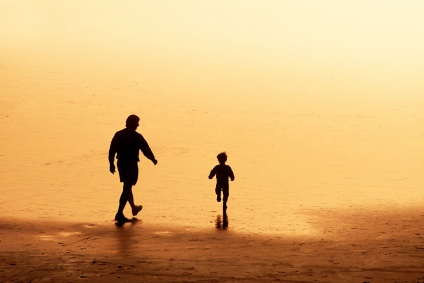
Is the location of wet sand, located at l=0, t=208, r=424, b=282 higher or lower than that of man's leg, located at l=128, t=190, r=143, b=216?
lower

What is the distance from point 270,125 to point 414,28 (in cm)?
3027

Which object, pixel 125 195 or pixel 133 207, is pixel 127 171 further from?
pixel 133 207

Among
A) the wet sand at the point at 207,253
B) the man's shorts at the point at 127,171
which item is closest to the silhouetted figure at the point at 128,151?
the man's shorts at the point at 127,171

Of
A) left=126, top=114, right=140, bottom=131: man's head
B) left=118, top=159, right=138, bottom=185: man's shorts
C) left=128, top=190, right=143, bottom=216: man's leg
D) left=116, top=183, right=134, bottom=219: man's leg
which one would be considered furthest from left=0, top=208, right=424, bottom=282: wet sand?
left=126, top=114, right=140, bottom=131: man's head

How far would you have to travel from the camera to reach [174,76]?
1561 inches

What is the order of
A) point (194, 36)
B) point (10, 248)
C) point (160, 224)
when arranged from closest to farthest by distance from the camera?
point (10, 248) → point (160, 224) → point (194, 36)

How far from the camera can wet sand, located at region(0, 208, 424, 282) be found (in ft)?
27.2

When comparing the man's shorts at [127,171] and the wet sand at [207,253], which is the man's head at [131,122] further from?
the wet sand at [207,253]

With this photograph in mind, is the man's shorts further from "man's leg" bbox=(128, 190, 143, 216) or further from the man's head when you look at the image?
the man's head

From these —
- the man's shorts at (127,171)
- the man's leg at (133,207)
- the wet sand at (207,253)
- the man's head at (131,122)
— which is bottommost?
the wet sand at (207,253)

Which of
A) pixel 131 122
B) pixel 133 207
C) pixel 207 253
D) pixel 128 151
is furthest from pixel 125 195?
pixel 207 253

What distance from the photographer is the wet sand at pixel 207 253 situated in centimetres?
830

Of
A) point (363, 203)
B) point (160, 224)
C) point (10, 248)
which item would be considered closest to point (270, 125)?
point (363, 203)

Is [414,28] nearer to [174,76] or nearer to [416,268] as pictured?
[174,76]
